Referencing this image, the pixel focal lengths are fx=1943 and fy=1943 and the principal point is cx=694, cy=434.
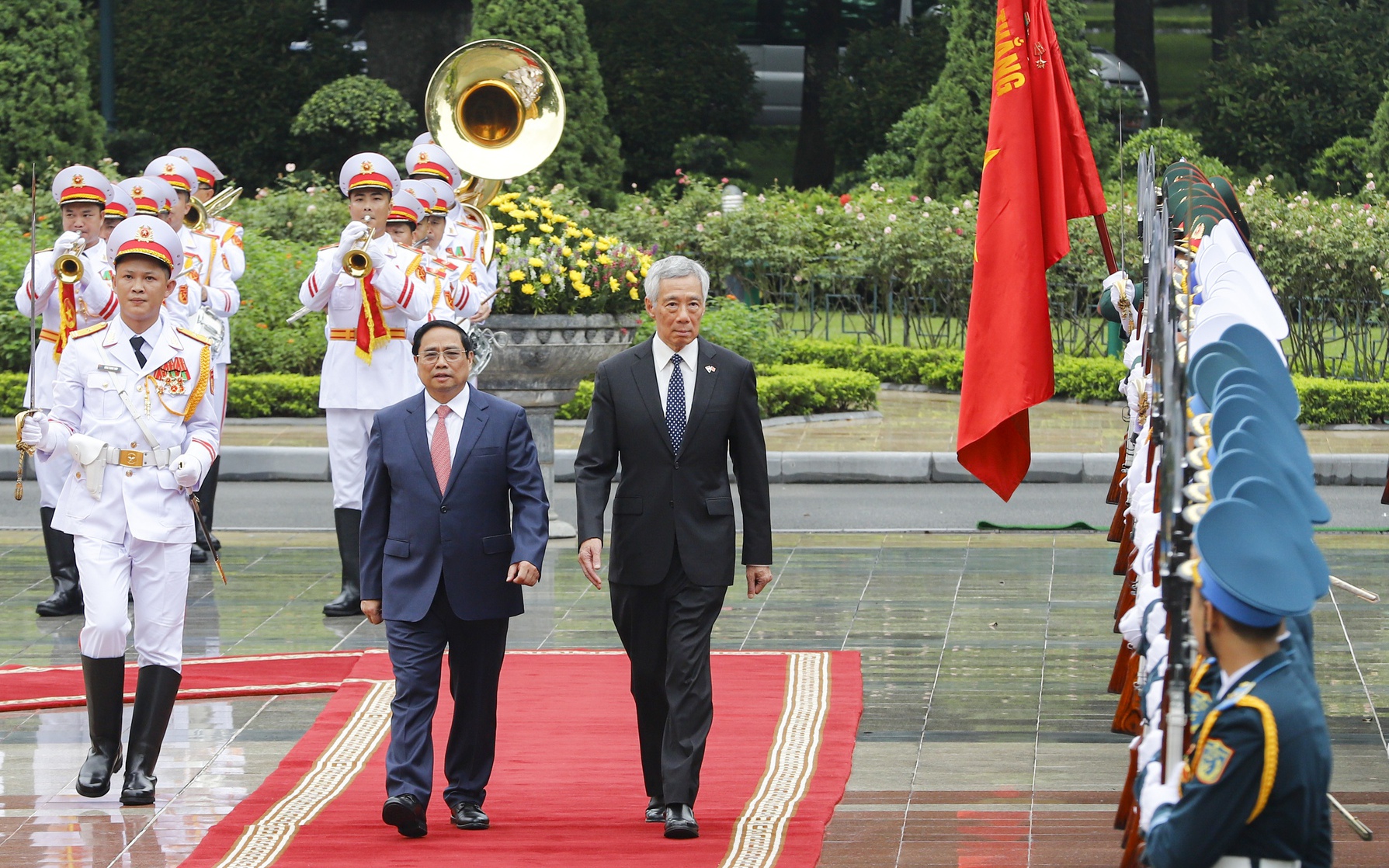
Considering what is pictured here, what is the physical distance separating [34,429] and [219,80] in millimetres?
23050

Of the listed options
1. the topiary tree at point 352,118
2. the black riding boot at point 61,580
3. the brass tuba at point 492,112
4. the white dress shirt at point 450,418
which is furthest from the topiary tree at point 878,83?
the white dress shirt at point 450,418

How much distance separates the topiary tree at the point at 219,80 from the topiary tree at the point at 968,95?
32.3 feet

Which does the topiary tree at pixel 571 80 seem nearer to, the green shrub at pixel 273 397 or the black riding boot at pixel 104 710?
the green shrub at pixel 273 397

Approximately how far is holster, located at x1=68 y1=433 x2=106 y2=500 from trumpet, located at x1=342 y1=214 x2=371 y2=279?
2.66m

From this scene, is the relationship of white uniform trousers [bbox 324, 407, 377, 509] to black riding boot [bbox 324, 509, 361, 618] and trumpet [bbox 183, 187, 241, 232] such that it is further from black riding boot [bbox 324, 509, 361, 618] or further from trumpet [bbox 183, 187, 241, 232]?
trumpet [bbox 183, 187, 241, 232]

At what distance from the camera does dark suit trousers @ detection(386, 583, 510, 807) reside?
558cm

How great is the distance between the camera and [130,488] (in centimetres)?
589

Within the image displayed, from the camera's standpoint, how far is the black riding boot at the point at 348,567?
28.9ft

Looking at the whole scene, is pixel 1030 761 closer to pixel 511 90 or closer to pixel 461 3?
pixel 511 90

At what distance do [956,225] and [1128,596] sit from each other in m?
11.8

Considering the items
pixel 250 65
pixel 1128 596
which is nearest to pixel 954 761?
pixel 1128 596

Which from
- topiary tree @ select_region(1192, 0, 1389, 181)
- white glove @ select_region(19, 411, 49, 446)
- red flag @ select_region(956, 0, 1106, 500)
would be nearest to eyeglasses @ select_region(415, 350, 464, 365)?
white glove @ select_region(19, 411, 49, 446)

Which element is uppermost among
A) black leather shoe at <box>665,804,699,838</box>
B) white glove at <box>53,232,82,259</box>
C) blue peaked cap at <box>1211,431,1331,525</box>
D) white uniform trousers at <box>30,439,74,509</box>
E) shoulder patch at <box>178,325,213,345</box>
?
white glove at <box>53,232,82,259</box>

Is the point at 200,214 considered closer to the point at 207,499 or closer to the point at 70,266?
the point at 207,499
